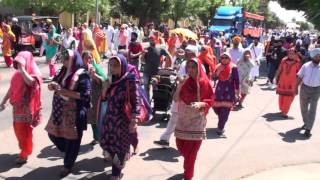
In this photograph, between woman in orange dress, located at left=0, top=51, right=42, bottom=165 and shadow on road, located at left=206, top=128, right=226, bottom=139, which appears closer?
woman in orange dress, located at left=0, top=51, right=42, bottom=165

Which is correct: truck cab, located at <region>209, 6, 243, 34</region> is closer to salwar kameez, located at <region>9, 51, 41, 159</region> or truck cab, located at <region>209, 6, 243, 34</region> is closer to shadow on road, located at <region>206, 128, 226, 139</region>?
shadow on road, located at <region>206, 128, 226, 139</region>

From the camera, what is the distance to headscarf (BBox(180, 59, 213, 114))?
6250 mm

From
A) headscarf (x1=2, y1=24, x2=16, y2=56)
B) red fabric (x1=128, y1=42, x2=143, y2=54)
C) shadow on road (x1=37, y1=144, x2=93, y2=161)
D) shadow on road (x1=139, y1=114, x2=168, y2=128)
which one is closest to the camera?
shadow on road (x1=37, y1=144, x2=93, y2=161)

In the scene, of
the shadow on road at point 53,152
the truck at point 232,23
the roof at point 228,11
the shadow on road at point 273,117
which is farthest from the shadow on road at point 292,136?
the roof at point 228,11

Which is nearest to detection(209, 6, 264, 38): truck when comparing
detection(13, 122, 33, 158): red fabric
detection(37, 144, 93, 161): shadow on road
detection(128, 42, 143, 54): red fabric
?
detection(128, 42, 143, 54): red fabric

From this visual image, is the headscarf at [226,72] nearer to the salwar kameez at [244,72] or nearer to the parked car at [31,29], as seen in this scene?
the salwar kameez at [244,72]

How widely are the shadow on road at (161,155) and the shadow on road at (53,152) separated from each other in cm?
85

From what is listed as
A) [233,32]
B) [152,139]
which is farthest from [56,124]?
[233,32]

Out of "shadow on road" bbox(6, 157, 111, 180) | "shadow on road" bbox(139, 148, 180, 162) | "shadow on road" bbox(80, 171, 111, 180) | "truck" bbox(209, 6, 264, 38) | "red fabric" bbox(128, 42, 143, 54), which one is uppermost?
"truck" bbox(209, 6, 264, 38)

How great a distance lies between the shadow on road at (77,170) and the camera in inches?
253

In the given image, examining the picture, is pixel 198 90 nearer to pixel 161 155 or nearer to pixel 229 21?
pixel 161 155

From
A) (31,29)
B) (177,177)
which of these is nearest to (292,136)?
A: (177,177)

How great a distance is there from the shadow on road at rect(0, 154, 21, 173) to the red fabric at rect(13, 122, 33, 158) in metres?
0.17

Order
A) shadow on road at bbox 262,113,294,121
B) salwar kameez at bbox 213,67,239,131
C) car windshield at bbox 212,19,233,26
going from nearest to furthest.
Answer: salwar kameez at bbox 213,67,239,131, shadow on road at bbox 262,113,294,121, car windshield at bbox 212,19,233,26
